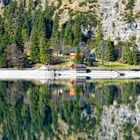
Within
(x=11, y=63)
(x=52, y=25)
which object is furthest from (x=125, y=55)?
(x=52, y=25)

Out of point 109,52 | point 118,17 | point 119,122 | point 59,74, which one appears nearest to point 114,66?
point 109,52

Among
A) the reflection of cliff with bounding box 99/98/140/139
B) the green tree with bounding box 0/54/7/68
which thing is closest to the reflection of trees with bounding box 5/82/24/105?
the reflection of cliff with bounding box 99/98/140/139

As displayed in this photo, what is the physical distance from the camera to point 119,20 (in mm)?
190750

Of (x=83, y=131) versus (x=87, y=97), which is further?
(x=87, y=97)

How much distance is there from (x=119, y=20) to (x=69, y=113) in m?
124

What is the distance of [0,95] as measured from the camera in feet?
299

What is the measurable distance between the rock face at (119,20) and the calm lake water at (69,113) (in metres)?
84.6

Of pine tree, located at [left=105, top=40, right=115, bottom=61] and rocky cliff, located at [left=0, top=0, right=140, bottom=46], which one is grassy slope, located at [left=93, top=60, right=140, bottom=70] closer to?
pine tree, located at [left=105, top=40, right=115, bottom=61]

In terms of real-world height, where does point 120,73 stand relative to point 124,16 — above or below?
below

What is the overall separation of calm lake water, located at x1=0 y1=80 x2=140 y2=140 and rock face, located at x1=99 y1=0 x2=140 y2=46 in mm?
84603

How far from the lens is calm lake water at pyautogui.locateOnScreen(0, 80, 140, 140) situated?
5619 cm

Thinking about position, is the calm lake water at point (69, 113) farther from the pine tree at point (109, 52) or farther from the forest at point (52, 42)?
the pine tree at point (109, 52)

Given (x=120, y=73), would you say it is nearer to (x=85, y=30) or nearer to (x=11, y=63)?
(x=11, y=63)

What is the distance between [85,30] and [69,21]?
23.2ft
